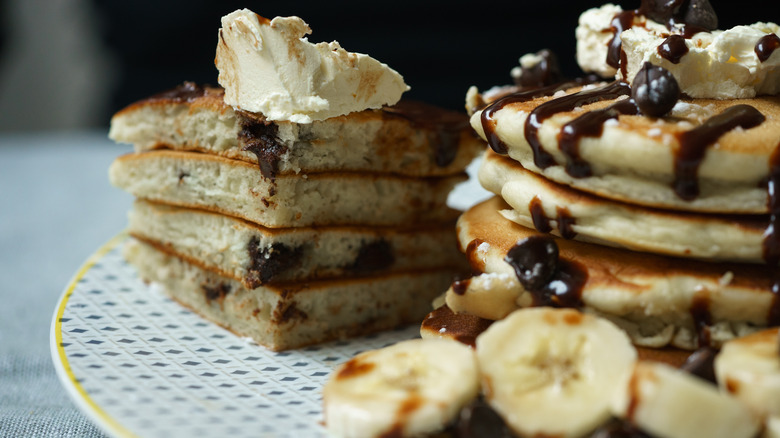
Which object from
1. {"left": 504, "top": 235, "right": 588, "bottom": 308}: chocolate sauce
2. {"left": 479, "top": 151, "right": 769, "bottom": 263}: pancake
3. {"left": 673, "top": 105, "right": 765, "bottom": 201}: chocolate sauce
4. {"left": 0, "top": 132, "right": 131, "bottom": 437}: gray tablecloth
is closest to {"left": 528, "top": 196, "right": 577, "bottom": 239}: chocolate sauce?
{"left": 479, "top": 151, "right": 769, "bottom": 263}: pancake

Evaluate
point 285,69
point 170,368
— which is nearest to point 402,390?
point 170,368

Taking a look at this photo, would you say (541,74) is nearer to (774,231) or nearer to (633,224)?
(633,224)

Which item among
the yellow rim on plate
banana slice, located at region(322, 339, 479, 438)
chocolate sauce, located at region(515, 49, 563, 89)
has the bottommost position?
the yellow rim on plate

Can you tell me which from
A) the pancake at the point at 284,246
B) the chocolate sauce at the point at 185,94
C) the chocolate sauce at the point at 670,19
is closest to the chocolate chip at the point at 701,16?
the chocolate sauce at the point at 670,19

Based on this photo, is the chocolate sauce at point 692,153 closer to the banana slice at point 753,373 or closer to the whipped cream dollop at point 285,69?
the banana slice at point 753,373

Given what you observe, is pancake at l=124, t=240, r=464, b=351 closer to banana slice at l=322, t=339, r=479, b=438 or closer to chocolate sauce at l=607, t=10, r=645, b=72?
banana slice at l=322, t=339, r=479, b=438

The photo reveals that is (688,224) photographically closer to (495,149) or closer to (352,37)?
(495,149)
